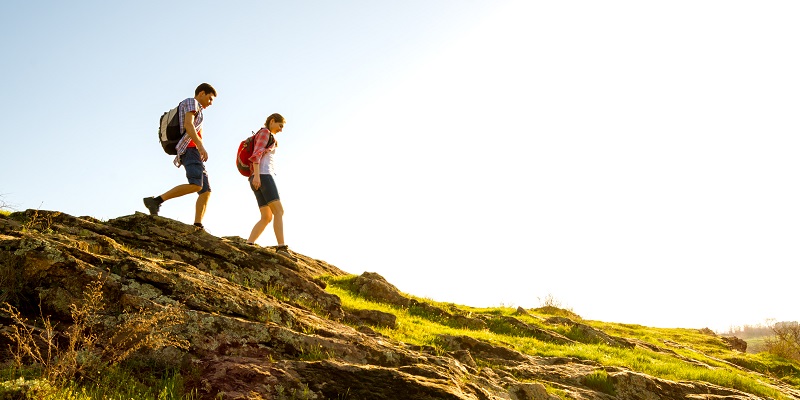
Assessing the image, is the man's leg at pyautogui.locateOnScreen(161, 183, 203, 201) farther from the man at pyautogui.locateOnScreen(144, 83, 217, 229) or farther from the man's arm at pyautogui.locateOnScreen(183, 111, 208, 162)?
the man's arm at pyautogui.locateOnScreen(183, 111, 208, 162)

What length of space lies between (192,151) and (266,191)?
2.03 m

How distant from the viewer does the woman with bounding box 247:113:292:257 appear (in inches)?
490

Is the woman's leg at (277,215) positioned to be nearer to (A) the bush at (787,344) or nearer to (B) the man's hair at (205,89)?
(B) the man's hair at (205,89)

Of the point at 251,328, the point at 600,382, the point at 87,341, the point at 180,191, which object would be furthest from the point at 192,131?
the point at 600,382

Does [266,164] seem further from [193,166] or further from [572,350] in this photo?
[572,350]

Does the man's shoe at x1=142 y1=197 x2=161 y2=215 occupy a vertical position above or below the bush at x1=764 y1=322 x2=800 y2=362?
above

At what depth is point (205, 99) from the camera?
1152 centimetres

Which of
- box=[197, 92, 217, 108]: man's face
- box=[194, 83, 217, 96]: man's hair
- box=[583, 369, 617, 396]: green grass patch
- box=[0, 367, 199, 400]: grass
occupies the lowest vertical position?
box=[0, 367, 199, 400]: grass

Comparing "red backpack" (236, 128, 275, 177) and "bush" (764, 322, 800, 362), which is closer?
"red backpack" (236, 128, 275, 177)

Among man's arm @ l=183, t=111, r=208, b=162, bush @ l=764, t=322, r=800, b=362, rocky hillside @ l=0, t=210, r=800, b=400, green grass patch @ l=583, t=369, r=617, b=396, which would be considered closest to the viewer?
rocky hillside @ l=0, t=210, r=800, b=400

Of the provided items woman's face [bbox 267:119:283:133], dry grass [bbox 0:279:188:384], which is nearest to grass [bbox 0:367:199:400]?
dry grass [bbox 0:279:188:384]

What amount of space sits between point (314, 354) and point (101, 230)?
590 centimetres

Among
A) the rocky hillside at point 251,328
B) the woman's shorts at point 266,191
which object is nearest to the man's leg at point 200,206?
the rocky hillside at point 251,328

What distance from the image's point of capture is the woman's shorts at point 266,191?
12.6 meters
